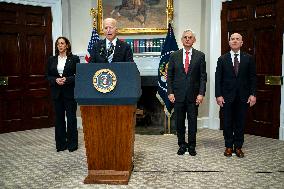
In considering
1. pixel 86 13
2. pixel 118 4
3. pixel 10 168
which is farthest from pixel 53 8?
pixel 10 168

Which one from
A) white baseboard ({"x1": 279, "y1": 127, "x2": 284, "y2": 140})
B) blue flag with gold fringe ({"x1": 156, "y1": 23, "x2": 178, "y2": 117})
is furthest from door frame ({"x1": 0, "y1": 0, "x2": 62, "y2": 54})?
white baseboard ({"x1": 279, "y1": 127, "x2": 284, "y2": 140})

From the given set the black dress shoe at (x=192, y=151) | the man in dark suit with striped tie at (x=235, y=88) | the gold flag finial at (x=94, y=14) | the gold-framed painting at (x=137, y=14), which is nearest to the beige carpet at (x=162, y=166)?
the black dress shoe at (x=192, y=151)

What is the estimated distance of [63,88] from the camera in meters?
4.55

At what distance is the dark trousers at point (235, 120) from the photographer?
13.8 feet

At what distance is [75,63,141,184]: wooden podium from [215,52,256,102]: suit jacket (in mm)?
1552

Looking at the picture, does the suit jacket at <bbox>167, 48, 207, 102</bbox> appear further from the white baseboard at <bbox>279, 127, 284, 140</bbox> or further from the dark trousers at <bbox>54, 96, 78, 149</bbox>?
the white baseboard at <bbox>279, 127, 284, 140</bbox>

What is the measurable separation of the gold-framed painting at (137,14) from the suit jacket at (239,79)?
2.31 meters

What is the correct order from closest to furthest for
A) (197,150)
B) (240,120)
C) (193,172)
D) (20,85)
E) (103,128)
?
1. (103,128)
2. (193,172)
3. (240,120)
4. (197,150)
5. (20,85)

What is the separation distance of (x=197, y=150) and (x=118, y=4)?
11.1 ft

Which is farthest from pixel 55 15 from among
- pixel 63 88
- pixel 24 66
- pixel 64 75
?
pixel 63 88

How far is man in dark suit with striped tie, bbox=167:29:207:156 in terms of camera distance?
14.1 ft

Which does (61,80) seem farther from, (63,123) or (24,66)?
(24,66)

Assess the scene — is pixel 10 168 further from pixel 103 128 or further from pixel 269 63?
pixel 269 63

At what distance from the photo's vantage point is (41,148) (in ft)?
16.0
